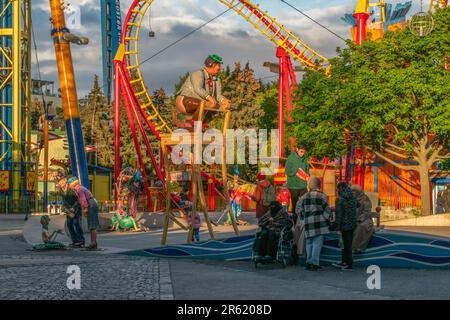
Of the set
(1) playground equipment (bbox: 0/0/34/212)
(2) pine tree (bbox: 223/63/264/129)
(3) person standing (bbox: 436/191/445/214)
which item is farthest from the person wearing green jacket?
(2) pine tree (bbox: 223/63/264/129)

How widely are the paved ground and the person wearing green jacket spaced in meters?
1.53

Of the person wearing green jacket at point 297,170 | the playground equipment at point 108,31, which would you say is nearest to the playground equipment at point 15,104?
the playground equipment at point 108,31

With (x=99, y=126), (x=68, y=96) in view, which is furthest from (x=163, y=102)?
(x=68, y=96)

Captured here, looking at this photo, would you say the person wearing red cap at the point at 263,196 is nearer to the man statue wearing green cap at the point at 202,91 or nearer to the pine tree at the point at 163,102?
the man statue wearing green cap at the point at 202,91

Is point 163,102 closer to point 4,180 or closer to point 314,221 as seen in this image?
point 4,180

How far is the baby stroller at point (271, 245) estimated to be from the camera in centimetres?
1257

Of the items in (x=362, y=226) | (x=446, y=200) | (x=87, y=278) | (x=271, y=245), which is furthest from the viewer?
(x=446, y=200)

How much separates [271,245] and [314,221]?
84 cm

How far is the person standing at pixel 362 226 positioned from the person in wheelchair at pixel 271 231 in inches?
44.2

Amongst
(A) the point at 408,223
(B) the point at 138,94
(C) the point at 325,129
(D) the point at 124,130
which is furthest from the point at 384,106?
(D) the point at 124,130

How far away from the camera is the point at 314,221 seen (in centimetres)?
1228

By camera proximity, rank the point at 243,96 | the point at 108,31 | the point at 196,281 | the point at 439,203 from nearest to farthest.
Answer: the point at 196,281 → the point at 439,203 → the point at 108,31 → the point at 243,96

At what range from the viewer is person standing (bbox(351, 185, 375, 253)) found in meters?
12.4
